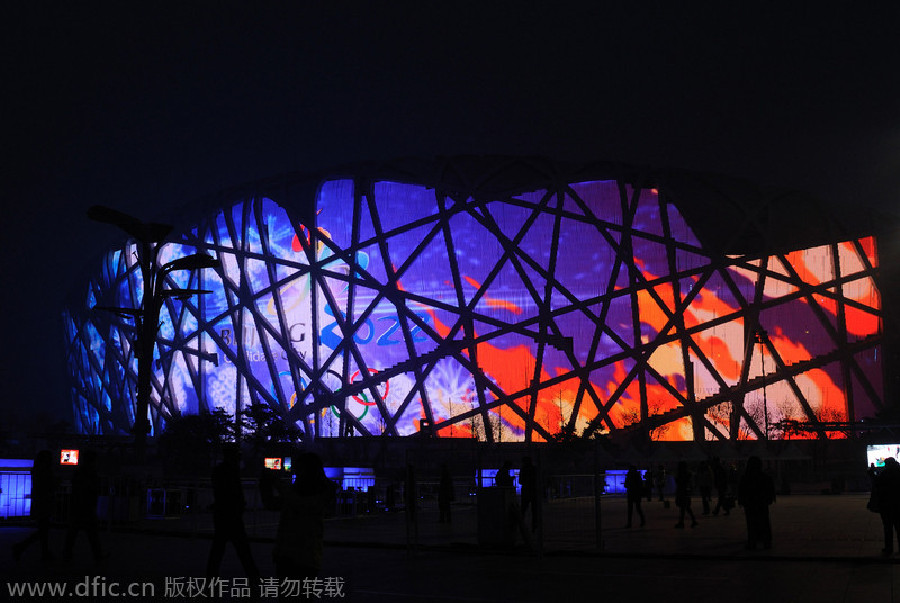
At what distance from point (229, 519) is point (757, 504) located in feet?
30.4

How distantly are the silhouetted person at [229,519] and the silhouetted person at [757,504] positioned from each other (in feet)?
28.6

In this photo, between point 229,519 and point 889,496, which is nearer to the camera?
point 229,519

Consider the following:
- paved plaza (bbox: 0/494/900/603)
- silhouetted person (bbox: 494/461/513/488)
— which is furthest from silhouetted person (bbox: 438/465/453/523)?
silhouetted person (bbox: 494/461/513/488)

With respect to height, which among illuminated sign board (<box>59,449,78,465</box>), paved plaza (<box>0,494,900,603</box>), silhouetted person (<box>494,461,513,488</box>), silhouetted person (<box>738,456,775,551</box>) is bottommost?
paved plaza (<box>0,494,900,603</box>)

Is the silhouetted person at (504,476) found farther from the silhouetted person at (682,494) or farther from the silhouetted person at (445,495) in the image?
the silhouetted person at (682,494)

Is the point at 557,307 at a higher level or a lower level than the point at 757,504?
higher

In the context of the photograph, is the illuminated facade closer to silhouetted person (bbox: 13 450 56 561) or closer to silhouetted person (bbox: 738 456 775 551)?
silhouetted person (bbox: 738 456 775 551)

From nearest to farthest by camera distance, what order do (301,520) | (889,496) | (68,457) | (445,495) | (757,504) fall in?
(301,520) < (889,496) < (757,504) < (445,495) < (68,457)

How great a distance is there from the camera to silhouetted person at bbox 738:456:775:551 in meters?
16.1

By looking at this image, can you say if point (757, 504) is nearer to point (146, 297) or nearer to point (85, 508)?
point (85, 508)

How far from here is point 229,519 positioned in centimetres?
1077

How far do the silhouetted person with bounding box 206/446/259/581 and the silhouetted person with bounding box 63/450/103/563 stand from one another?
157 inches

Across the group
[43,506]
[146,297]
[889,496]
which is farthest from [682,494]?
[146,297]

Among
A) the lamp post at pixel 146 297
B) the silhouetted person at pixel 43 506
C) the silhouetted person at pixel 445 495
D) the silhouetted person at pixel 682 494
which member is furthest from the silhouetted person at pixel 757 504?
the lamp post at pixel 146 297
